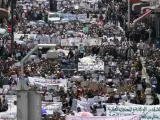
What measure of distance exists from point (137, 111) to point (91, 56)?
18.0m

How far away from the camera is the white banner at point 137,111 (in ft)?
81.0

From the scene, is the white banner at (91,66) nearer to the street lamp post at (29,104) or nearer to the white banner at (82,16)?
the street lamp post at (29,104)

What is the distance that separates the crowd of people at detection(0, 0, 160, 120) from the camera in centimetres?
3052

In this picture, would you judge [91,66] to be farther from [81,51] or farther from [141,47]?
[141,47]

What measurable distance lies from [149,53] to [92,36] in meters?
8.63

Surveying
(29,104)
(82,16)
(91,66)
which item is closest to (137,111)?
(29,104)

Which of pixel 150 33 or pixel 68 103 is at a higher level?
pixel 68 103

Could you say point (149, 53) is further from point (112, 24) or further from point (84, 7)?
point (84, 7)

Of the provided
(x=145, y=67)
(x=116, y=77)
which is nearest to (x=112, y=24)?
(x=145, y=67)

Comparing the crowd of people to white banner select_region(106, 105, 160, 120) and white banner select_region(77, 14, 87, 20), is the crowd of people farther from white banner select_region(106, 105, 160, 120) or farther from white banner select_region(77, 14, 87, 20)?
white banner select_region(106, 105, 160, 120)

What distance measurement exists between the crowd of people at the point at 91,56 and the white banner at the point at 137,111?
148 centimetres

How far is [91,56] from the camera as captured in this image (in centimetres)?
4272

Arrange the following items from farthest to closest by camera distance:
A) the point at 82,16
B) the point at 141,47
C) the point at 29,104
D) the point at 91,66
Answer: the point at 82,16, the point at 141,47, the point at 91,66, the point at 29,104

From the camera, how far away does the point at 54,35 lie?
5194 centimetres
